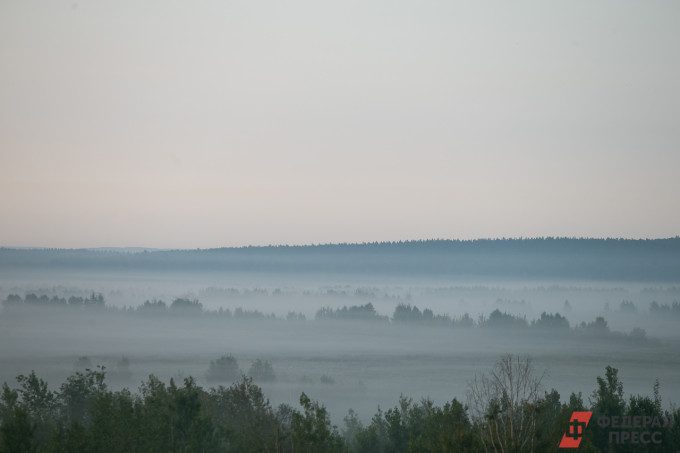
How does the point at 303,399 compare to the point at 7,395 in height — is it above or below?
above

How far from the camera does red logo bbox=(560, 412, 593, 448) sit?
89.3 feet

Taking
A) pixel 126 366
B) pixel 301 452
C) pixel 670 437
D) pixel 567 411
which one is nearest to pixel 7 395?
pixel 301 452

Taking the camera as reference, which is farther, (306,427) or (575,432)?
(575,432)

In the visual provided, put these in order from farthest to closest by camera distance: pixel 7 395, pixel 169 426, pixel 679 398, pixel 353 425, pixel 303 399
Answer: pixel 679 398 → pixel 353 425 → pixel 7 395 → pixel 169 426 → pixel 303 399

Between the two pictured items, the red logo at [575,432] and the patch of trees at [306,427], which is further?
the red logo at [575,432]

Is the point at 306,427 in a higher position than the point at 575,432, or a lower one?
higher

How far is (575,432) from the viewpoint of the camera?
3322 centimetres

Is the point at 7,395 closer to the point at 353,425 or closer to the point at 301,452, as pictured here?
the point at 301,452

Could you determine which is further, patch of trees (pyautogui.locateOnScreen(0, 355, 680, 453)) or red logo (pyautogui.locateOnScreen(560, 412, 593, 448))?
red logo (pyautogui.locateOnScreen(560, 412, 593, 448))

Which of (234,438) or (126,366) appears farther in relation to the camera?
(126,366)

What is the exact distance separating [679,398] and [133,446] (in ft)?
542

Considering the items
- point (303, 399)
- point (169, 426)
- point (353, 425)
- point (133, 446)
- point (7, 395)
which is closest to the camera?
point (303, 399)

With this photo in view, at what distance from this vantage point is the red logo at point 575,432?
2722cm

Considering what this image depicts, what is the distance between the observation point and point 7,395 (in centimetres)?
4934
